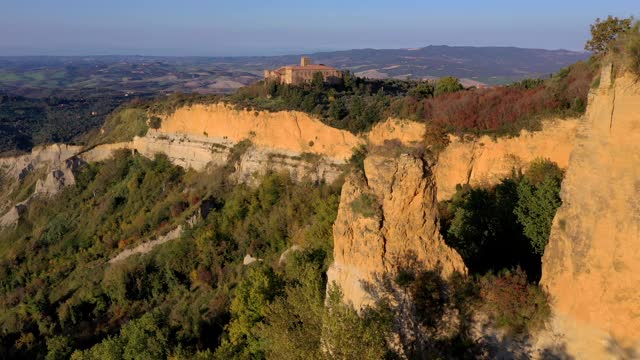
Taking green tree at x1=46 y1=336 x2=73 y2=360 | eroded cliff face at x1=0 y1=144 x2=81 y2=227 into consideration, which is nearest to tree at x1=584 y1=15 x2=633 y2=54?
green tree at x1=46 y1=336 x2=73 y2=360

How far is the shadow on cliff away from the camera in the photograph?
1152 cm

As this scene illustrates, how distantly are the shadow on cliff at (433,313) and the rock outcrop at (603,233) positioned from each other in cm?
184

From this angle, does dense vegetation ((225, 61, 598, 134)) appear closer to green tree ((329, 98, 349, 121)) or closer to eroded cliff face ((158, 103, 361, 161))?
green tree ((329, 98, 349, 121))

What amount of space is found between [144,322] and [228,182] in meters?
17.3

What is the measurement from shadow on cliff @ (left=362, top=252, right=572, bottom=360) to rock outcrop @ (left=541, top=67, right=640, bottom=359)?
1837 mm

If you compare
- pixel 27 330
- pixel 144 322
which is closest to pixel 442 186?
pixel 144 322

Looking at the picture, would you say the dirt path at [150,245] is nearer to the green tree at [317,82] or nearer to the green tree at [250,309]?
the green tree at [250,309]

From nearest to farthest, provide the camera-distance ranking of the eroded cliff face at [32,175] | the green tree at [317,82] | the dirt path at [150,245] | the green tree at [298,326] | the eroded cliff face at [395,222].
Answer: the green tree at [298,326] → the eroded cliff face at [395,222] → the dirt path at [150,245] → the green tree at [317,82] → the eroded cliff face at [32,175]

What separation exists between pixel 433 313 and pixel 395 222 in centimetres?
255

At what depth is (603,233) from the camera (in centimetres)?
1002

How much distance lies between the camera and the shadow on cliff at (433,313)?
11.5 metres

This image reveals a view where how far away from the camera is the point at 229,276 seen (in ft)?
92.9

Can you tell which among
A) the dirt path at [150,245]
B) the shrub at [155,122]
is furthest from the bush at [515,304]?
the shrub at [155,122]

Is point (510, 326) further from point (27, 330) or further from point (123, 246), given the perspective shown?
point (123, 246)
